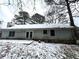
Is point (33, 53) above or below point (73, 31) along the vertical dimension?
below

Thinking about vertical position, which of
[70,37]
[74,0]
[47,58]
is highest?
[74,0]

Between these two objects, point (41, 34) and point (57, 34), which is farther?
point (41, 34)

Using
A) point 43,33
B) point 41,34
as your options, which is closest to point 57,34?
point 43,33

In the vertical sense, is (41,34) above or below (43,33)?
below

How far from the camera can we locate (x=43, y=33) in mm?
16266

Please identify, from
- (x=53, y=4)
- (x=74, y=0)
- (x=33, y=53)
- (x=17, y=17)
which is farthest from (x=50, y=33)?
(x=17, y=17)

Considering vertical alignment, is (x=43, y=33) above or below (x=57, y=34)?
above

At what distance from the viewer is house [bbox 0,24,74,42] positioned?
1531 cm

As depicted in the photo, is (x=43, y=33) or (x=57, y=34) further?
(x=43, y=33)

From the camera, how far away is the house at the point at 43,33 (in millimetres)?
15308

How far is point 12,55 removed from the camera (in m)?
8.61

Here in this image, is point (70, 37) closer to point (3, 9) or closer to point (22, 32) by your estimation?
point (22, 32)

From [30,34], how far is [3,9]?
13.4 meters

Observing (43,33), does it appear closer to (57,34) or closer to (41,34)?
(41,34)
